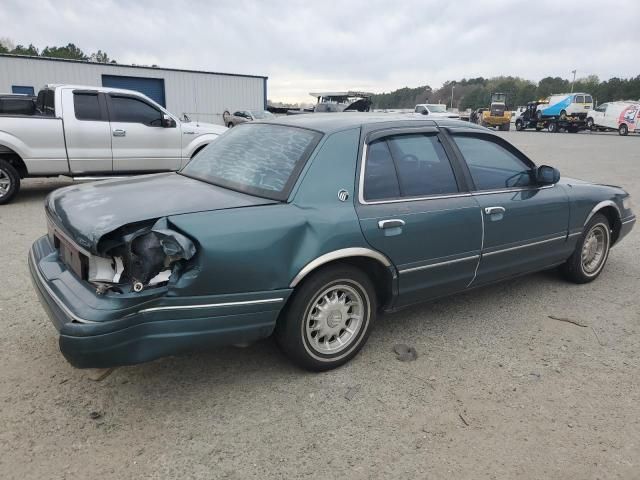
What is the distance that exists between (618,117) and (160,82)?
1178 inches

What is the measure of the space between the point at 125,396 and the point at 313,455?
3.88 ft

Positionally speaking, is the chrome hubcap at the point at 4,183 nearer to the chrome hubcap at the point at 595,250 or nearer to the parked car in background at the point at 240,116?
the chrome hubcap at the point at 595,250

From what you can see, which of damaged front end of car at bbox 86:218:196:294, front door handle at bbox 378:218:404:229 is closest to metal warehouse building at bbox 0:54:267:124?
front door handle at bbox 378:218:404:229

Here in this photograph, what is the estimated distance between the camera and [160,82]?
91.5ft

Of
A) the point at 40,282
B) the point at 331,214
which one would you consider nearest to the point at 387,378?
the point at 331,214

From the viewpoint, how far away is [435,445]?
251 cm

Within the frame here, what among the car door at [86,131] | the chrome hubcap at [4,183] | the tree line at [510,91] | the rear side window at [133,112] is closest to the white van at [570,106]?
the tree line at [510,91]

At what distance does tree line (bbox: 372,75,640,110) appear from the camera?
225 feet

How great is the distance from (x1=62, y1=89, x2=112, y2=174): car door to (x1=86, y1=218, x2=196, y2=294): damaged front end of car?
6232 mm

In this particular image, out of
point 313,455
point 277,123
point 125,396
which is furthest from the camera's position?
point 277,123

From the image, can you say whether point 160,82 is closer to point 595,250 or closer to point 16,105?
point 16,105

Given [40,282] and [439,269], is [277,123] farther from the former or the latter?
[40,282]

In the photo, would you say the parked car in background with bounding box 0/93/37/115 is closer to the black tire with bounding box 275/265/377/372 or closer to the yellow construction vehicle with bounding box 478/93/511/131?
the black tire with bounding box 275/265/377/372

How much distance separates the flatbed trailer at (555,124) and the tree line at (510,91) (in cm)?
836
